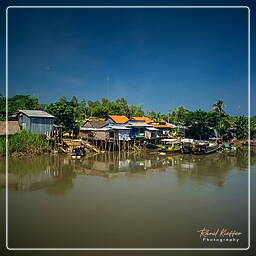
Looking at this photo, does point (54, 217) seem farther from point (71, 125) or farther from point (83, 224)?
point (71, 125)

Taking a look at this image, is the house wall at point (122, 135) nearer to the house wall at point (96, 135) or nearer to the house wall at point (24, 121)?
the house wall at point (96, 135)

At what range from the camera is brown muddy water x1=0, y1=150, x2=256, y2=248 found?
21.3 ft

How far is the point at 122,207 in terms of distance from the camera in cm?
867

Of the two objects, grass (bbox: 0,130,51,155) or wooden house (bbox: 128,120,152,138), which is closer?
grass (bbox: 0,130,51,155)

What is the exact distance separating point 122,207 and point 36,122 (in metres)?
15.7

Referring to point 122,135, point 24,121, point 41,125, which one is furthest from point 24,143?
point 122,135

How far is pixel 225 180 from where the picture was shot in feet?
42.9

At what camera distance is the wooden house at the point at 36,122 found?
20.5m

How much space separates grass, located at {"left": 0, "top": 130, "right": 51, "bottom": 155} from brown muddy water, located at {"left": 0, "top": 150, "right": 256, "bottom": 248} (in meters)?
2.74

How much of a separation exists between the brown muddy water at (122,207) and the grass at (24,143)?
2.74 metres

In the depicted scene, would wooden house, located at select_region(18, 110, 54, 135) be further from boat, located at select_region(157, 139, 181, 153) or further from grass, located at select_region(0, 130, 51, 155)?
boat, located at select_region(157, 139, 181, 153)

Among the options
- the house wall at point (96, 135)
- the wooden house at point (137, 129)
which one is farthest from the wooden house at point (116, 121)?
the house wall at point (96, 135)

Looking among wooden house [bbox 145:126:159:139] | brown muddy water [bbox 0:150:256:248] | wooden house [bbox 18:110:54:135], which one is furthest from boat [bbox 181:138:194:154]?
wooden house [bbox 18:110:54:135]

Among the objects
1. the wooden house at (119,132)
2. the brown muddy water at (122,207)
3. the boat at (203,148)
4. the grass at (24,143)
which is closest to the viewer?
the brown muddy water at (122,207)
